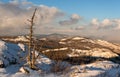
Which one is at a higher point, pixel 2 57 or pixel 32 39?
pixel 32 39

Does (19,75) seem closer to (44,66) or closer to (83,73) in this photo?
(83,73)

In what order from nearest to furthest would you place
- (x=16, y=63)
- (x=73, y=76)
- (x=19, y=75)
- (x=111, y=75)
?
(x=19, y=75)
(x=73, y=76)
(x=111, y=75)
(x=16, y=63)

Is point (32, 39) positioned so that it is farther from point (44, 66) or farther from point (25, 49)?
point (25, 49)

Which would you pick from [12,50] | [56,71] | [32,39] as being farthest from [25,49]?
[56,71]

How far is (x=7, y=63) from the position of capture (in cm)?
2086

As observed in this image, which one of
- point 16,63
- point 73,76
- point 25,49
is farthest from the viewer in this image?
point 25,49

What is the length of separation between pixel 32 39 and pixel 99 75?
542 centimetres

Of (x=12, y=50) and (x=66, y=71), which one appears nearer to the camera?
(x=66, y=71)

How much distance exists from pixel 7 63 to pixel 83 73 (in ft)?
19.0

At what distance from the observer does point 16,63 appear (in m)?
22.2

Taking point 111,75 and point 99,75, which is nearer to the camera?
point 99,75

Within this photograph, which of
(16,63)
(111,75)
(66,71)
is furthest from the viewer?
(16,63)

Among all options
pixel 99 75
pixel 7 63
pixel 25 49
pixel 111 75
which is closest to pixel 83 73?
pixel 99 75

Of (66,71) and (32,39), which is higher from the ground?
(32,39)
